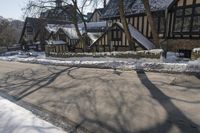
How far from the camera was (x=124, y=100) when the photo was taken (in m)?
6.84

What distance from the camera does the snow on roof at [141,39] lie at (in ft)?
62.2

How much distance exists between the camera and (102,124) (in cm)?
551

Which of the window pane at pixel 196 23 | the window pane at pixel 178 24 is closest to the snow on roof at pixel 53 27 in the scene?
the window pane at pixel 178 24

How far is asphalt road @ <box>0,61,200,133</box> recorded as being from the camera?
5215mm

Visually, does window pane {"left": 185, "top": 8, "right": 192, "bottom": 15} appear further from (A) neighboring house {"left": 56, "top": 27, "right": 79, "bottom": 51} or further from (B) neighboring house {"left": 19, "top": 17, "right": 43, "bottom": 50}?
(B) neighboring house {"left": 19, "top": 17, "right": 43, "bottom": 50}

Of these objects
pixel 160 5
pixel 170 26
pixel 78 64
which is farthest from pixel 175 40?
pixel 78 64

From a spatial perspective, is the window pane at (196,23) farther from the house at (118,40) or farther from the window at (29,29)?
the window at (29,29)

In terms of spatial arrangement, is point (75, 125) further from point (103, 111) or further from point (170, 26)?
point (170, 26)

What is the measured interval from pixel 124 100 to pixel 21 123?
3381 millimetres

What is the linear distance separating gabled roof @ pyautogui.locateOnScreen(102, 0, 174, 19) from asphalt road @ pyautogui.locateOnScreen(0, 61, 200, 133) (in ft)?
38.3

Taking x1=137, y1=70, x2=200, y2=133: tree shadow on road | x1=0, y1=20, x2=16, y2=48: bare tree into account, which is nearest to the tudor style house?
x1=137, y1=70, x2=200, y2=133: tree shadow on road

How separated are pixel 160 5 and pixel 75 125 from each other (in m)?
17.2

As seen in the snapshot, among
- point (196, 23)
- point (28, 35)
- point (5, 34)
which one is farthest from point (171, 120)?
point (5, 34)

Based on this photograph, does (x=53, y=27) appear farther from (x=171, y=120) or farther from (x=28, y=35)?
(x=171, y=120)
